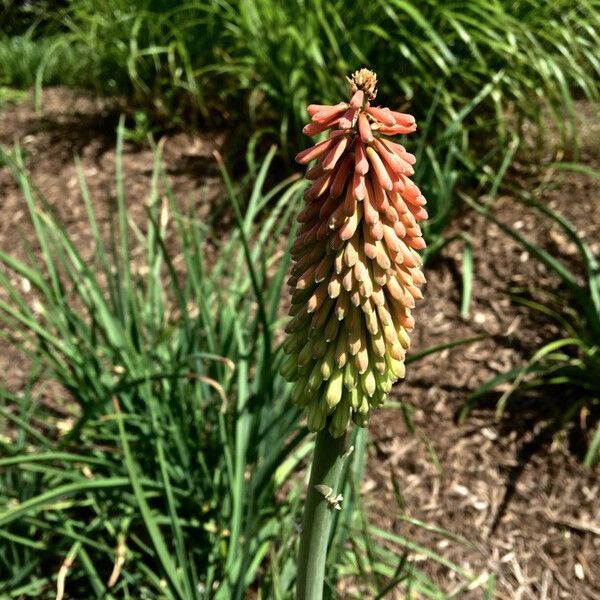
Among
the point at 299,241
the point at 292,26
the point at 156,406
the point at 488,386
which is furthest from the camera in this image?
the point at 292,26

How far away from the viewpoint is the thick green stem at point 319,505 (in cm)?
123

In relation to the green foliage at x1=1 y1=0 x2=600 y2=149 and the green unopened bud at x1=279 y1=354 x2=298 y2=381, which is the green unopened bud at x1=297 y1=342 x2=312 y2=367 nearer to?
the green unopened bud at x1=279 y1=354 x2=298 y2=381

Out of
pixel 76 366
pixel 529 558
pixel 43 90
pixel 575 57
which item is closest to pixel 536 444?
pixel 529 558

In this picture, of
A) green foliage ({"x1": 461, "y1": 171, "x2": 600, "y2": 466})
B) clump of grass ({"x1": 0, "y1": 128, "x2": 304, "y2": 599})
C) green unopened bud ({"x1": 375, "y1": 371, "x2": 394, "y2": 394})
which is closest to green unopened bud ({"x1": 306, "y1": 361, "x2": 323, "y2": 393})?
green unopened bud ({"x1": 375, "y1": 371, "x2": 394, "y2": 394})

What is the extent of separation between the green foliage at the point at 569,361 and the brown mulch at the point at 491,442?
64mm

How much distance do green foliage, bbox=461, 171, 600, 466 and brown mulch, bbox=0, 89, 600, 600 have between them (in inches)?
2.5

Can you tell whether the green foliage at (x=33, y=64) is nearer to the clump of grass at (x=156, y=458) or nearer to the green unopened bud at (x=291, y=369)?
the clump of grass at (x=156, y=458)

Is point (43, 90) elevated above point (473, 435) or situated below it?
above

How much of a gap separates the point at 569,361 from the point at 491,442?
543mm

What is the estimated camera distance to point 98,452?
8.47 ft

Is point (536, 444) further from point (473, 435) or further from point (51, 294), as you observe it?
point (51, 294)

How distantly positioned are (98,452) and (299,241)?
171 cm

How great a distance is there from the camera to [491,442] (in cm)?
319

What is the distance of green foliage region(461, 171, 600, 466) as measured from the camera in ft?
9.93
